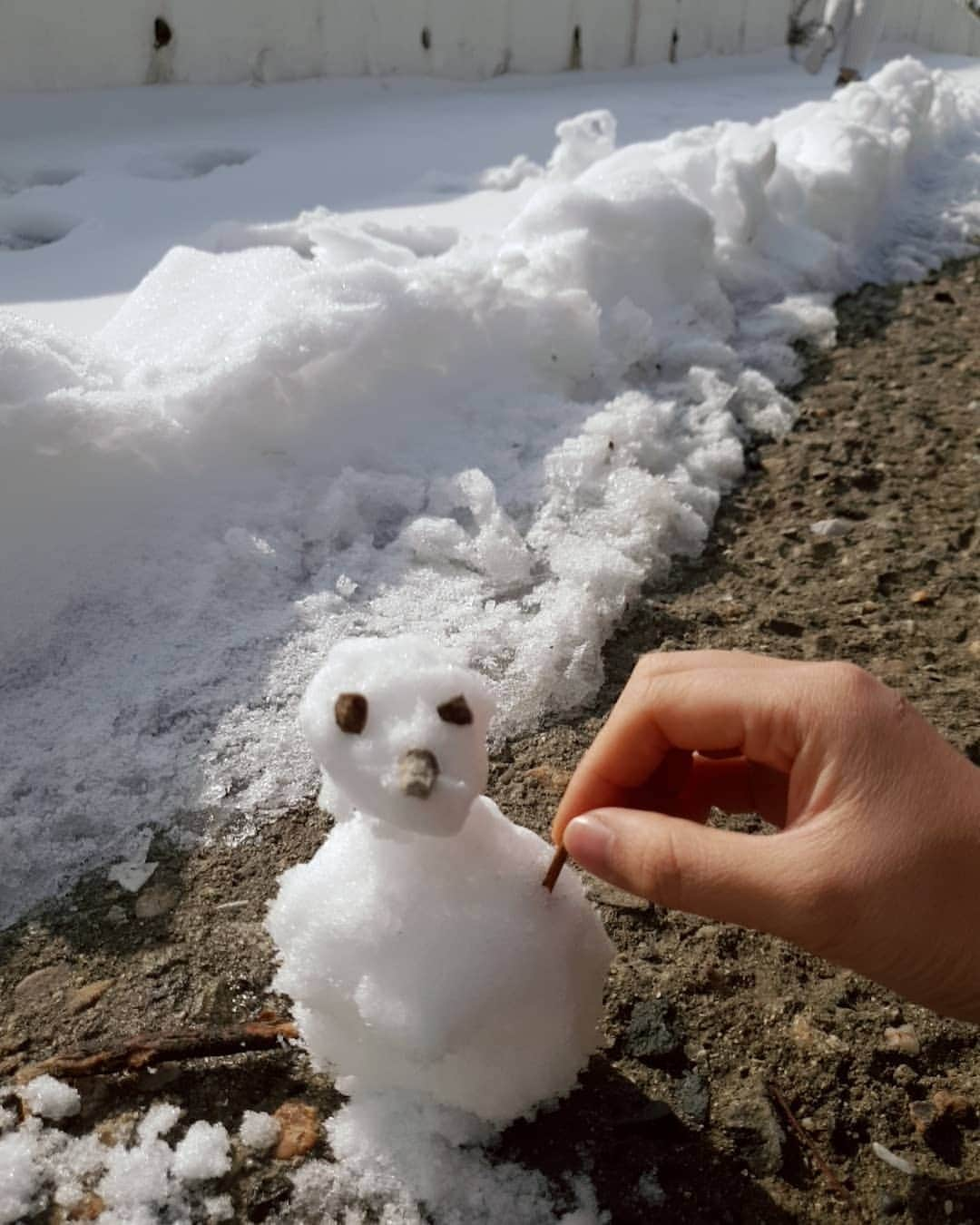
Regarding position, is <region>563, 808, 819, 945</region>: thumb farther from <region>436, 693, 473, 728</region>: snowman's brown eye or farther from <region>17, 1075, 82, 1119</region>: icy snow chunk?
<region>17, 1075, 82, 1119</region>: icy snow chunk

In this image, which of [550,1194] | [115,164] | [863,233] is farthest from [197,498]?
[863,233]

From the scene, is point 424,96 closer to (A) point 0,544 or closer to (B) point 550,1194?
(A) point 0,544

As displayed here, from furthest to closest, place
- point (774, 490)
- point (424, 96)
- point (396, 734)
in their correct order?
1. point (424, 96)
2. point (774, 490)
3. point (396, 734)

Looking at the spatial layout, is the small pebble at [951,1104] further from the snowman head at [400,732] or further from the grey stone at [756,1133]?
the snowman head at [400,732]

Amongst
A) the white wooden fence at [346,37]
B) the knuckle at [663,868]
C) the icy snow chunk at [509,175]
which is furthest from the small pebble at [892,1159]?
the white wooden fence at [346,37]

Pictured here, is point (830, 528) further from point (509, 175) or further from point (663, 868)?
point (509, 175)

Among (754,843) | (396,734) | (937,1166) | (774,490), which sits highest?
(396,734)

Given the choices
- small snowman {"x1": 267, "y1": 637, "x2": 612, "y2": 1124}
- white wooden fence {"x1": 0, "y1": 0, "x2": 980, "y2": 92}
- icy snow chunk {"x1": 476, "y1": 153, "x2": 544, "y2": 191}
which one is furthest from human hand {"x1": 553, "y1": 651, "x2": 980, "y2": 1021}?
white wooden fence {"x1": 0, "y1": 0, "x2": 980, "y2": 92}
